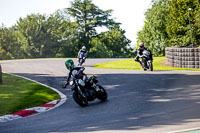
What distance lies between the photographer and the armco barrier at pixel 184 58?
75.3 feet

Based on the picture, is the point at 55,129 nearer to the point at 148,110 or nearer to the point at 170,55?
the point at 148,110

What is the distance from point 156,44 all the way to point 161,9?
7.71 metres

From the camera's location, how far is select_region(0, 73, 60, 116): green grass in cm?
1194

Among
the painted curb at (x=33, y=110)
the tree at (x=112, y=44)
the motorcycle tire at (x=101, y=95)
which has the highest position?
the tree at (x=112, y=44)

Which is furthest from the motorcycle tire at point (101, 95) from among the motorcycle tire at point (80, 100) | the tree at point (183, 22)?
the tree at point (183, 22)

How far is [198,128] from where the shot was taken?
748 cm

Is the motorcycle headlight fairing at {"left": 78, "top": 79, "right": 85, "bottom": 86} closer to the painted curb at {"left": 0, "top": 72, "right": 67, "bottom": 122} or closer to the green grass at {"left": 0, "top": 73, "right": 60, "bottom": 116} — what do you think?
the painted curb at {"left": 0, "top": 72, "right": 67, "bottom": 122}

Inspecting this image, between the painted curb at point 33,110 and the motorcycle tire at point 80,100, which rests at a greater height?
the motorcycle tire at point 80,100

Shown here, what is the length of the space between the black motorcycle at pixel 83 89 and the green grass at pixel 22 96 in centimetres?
174

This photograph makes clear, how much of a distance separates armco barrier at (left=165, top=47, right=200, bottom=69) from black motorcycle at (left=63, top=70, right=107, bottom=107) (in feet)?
41.3

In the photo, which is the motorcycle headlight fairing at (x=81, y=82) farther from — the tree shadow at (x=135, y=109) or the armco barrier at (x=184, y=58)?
the armco barrier at (x=184, y=58)

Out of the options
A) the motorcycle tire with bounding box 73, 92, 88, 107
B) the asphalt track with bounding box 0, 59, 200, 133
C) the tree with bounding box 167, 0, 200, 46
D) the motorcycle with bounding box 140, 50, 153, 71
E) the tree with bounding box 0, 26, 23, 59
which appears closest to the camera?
the asphalt track with bounding box 0, 59, 200, 133

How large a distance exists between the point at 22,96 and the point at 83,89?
3.49 meters

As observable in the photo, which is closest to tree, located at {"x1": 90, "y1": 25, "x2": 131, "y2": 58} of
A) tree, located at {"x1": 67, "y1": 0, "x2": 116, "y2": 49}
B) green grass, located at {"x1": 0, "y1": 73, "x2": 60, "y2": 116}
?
tree, located at {"x1": 67, "y1": 0, "x2": 116, "y2": 49}
